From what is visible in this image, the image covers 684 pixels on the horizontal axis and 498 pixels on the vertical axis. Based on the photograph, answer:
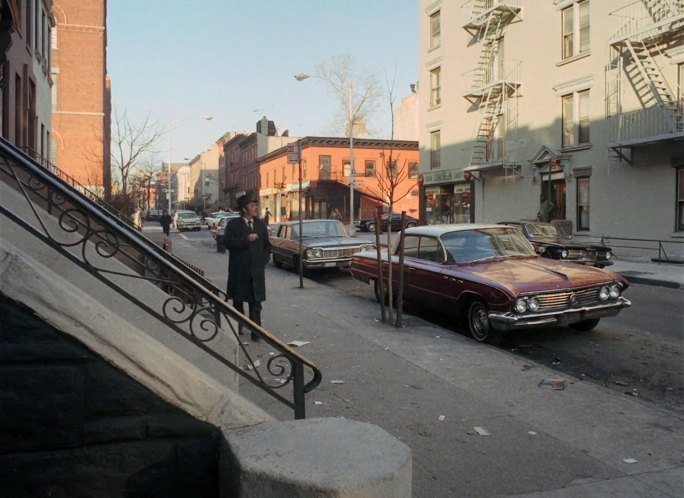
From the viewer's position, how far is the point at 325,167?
178 ft

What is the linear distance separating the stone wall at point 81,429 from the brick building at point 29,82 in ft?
31.3

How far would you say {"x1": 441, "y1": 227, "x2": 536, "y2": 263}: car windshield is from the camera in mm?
9039

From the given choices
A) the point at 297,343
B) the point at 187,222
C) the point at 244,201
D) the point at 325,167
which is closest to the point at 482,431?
the point at 297,343

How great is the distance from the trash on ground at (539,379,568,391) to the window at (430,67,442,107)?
29.3m

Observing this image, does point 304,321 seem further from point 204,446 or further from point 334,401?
point 204,446

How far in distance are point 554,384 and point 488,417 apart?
125cm

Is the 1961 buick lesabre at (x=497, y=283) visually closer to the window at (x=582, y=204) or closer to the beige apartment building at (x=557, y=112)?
the beige apartment building at (x=557, y=112)

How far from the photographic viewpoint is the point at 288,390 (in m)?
5.77

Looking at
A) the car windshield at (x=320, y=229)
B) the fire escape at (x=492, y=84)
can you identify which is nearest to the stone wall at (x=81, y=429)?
the car windshield at (x=320, y=229)

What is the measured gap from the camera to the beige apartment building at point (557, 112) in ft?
67.6

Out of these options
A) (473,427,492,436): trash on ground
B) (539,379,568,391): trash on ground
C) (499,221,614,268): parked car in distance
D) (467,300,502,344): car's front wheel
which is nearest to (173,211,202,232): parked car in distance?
(499,221,614,268): parked car in distance

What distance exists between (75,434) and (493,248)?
7223mm

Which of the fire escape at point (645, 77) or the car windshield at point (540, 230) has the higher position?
the fire escape at point (645, 77)

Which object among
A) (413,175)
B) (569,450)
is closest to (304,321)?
(569,450)
